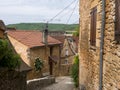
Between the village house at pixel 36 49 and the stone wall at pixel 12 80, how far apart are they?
13.9 metres

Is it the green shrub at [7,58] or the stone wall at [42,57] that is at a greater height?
the green shrub at [7,58]

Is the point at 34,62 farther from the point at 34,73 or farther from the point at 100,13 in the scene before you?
the point at 100,13

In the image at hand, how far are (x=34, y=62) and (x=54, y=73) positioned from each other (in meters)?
6.45

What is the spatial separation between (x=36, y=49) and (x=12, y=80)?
66.0 feet

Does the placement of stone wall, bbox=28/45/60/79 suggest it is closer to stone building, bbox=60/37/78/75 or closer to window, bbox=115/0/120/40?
stone building, bbox=60/37/78/75

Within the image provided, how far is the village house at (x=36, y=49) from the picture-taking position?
36.4m

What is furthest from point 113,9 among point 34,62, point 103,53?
point 34,62

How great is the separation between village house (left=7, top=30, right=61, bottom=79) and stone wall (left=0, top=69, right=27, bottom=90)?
545 inches

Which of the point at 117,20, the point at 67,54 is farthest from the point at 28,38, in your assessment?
the point at 117,20

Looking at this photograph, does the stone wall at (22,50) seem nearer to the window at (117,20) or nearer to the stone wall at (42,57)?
the stone wall at (42,57)

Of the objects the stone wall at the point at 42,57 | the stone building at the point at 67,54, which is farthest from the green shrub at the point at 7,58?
the stone building at the point at 67,54

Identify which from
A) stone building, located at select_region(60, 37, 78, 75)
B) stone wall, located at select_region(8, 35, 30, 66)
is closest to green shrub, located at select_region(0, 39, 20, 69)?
stone wall, located at select_region(8, 35, 30, 66)

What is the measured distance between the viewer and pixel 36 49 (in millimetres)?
37750

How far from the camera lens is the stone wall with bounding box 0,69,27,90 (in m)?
16.3
